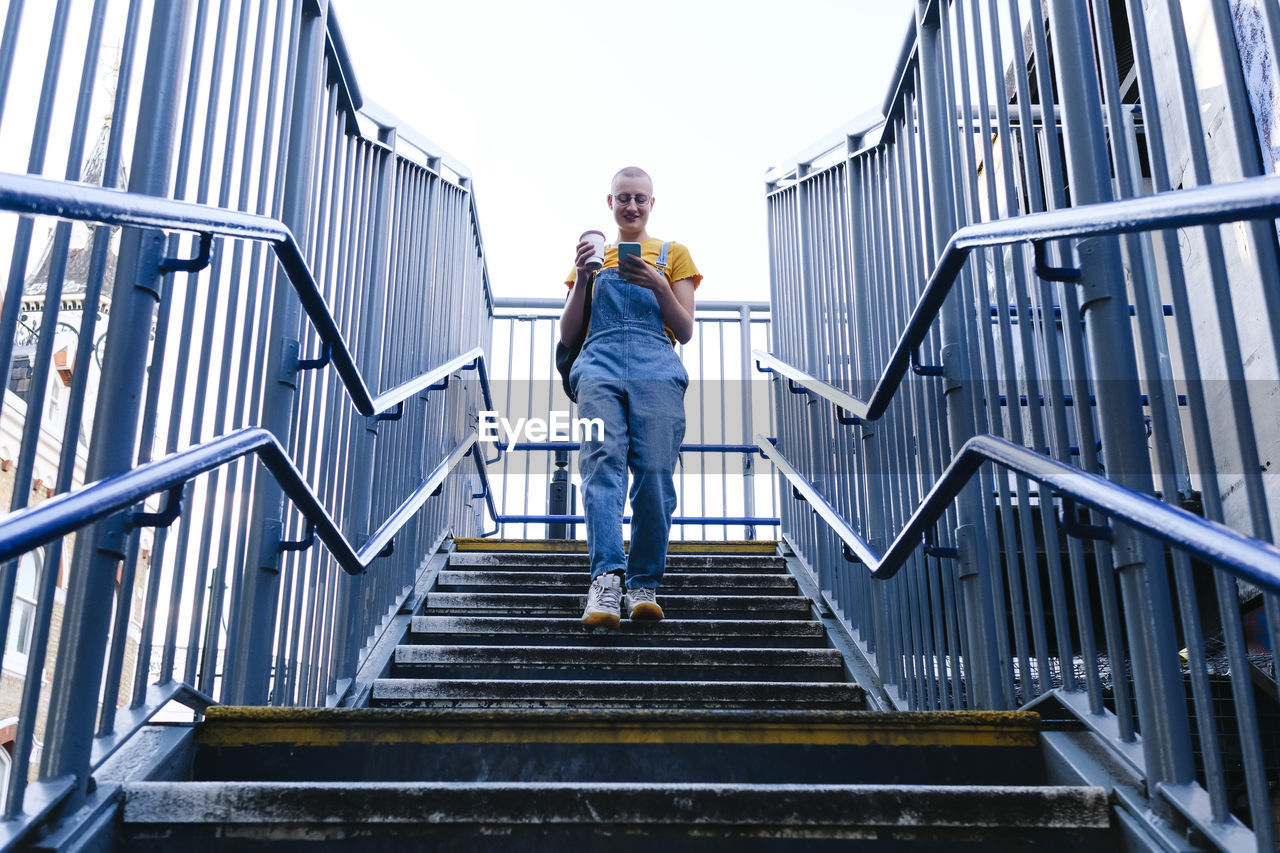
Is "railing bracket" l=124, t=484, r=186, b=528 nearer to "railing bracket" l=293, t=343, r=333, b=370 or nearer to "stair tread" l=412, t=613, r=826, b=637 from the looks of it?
"railing bracket" l=293, t=343, r=333, b=370

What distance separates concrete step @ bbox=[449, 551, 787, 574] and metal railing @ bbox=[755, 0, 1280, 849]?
0.22 meters

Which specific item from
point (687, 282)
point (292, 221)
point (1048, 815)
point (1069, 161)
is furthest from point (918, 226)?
point (1048, 815)

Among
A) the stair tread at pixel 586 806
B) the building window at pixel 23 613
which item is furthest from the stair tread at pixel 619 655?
the building window at pixel 23 613

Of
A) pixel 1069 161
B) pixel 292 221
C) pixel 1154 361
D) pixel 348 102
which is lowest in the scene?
pixel 1154 361

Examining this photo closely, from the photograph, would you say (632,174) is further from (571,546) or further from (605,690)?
(571,546)

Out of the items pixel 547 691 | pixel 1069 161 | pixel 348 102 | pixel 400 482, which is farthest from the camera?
pixel 400 482

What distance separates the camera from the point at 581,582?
4738 millimetres

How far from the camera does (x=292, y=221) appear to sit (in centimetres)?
290

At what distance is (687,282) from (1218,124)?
2362 millimetres

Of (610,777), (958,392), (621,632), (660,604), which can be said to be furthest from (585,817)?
(660,604)

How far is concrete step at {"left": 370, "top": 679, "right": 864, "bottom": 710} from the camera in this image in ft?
11.1

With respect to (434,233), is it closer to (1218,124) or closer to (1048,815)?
(1218,124)

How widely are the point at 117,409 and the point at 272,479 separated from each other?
0.92 metres

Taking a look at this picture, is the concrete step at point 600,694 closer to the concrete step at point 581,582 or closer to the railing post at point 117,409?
the concrete step at point 581,582
